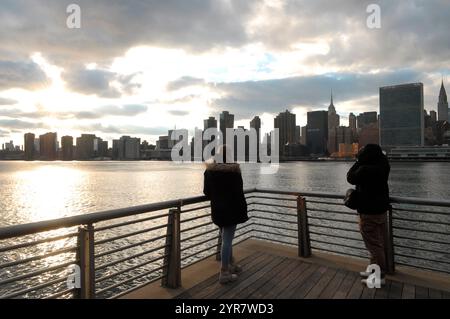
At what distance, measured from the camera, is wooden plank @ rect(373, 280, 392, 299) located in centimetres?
422

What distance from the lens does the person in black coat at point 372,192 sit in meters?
4.48

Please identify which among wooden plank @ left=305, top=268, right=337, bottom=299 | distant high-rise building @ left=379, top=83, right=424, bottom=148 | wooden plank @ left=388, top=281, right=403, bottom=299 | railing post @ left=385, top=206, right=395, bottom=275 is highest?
distant high-rise building @ left=379, top=83, right=424, bottom=148

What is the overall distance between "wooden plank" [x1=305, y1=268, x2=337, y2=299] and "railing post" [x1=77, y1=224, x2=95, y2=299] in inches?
103

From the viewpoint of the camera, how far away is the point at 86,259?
3416mm

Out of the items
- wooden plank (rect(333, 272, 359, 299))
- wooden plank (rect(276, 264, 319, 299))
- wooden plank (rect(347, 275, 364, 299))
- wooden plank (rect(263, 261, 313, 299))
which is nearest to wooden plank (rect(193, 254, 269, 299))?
wooden plank (rect(263, 261, 313, 299))

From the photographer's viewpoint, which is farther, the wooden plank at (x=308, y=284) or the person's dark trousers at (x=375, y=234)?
the person's dark trousers at (x=375, y=234)

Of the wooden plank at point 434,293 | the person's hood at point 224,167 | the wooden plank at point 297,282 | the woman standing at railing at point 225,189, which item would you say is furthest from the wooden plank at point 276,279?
the wooden plank at point 434,293

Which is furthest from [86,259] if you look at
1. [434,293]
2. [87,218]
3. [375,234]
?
[434,293]

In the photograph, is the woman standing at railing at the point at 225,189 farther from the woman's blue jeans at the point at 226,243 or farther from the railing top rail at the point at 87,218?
the railing top rail at the point at 87,218

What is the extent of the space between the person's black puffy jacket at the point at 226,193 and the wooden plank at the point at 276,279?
951mm

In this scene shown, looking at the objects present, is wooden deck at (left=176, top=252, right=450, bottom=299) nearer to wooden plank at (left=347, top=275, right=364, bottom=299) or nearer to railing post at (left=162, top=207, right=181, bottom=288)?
wooden plank at (left=347, top=275, right=364, bottom=299)

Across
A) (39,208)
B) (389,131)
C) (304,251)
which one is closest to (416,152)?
(389,131)
